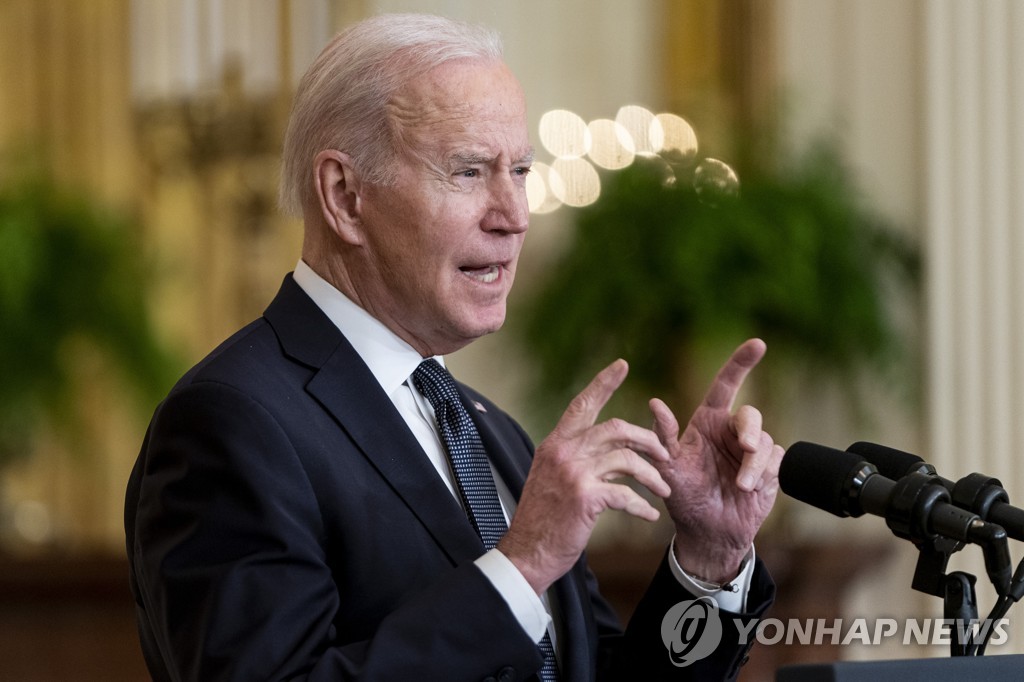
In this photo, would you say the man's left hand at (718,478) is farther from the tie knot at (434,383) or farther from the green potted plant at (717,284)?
the green potted plant at (717,284)

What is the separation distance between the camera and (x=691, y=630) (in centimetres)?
223

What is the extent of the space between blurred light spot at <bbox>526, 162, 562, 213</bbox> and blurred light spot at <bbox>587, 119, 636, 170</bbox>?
0.78 ft

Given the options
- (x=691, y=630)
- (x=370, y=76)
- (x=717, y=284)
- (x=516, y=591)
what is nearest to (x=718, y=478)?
(x=691, y=630)

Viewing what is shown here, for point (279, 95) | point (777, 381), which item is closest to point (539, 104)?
point (279, 95)

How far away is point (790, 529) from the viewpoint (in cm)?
530

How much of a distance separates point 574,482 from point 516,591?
0.16 metres

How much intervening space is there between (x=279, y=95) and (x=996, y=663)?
19.6 feet

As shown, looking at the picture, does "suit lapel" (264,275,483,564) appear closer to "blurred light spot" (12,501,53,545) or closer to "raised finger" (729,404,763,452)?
"raised finger" (729,404,763,452)

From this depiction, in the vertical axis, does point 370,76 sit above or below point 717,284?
above

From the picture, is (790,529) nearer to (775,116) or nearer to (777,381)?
(777,381)

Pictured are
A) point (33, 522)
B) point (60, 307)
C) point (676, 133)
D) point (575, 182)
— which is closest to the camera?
point (60, 307)

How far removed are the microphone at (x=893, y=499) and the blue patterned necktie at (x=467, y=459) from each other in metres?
0.45

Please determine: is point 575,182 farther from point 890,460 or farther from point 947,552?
point 947,552

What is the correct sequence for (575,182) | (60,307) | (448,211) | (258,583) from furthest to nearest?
1. (575,182)
2. (60,307)
3. (448,211)
4. (258,583)
